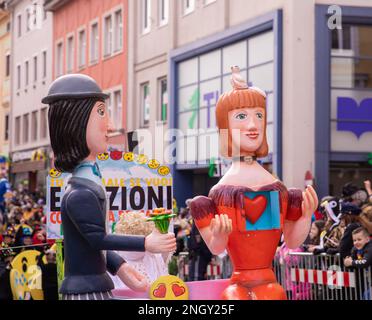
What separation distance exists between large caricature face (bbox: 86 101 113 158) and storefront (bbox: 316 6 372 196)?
14.2 metres

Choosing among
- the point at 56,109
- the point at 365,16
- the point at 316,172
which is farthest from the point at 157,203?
the point at 365,16

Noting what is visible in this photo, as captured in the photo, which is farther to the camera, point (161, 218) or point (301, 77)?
point (301, 77)

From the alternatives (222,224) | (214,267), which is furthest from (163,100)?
(222,224)

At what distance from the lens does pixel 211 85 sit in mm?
23234

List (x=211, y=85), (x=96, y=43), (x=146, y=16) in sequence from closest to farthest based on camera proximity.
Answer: (x=211, y=85) < (x=146, y=16) < (x=96, y=43)

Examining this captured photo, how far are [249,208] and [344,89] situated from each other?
1437 centimetres

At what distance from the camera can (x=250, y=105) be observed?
20.0 feet

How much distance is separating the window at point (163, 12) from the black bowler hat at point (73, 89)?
20791mm

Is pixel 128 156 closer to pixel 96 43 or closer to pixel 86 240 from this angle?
pixel 86 240

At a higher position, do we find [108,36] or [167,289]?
[108,36]

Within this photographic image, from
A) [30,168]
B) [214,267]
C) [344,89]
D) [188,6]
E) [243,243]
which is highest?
[188,6]

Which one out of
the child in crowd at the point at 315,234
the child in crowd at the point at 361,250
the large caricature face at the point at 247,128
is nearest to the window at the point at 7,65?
the child in crowd at the point at 315,234

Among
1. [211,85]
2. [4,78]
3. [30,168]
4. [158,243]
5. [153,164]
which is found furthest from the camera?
[4,78]

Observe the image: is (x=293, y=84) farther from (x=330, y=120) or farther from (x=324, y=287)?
(x=324, y=287)
